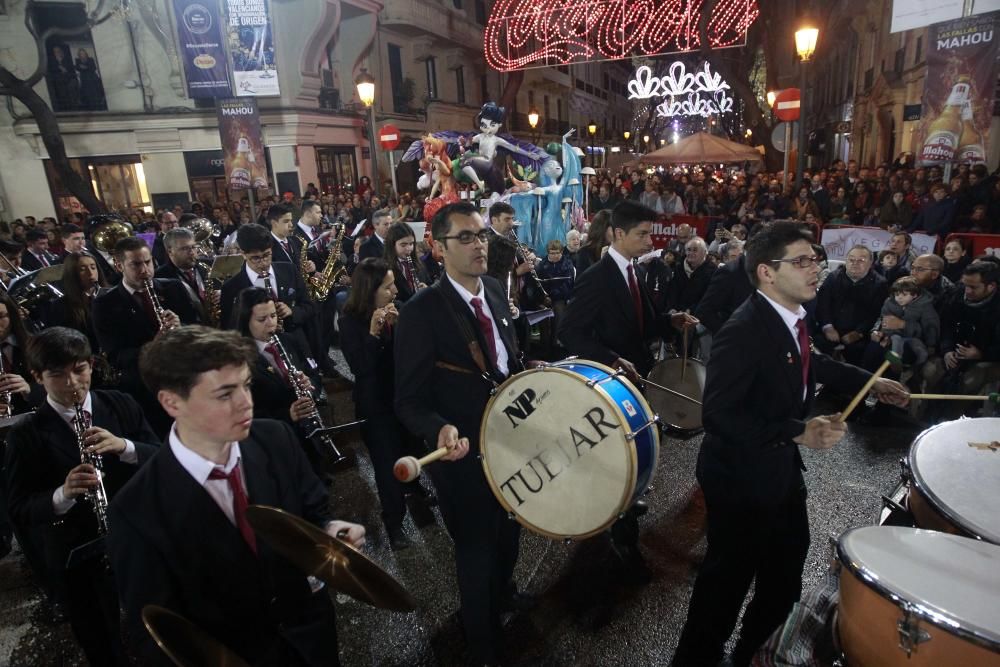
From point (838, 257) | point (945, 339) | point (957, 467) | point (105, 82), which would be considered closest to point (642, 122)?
point (105, 82)

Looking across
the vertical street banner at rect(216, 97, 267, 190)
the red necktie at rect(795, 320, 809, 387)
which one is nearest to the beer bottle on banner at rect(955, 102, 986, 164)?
the red necktie at rect(795, 320, 809, 387)

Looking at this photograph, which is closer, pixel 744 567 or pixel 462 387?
pixel 744 567

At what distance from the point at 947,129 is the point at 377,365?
11.8 meters

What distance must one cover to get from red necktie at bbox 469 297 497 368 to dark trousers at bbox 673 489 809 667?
1270mm

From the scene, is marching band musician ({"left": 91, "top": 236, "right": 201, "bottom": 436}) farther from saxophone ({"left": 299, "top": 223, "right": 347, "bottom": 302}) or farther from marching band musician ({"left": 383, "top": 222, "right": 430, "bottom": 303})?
saxophone ({"left": 299, "top": 223, "right": 347, "bottom": 302})

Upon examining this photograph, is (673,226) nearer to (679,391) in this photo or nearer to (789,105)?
(789,105)

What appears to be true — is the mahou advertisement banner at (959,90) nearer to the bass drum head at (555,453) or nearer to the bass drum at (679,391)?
the bass drum at (679,391)

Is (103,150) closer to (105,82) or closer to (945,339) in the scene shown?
(105,82)

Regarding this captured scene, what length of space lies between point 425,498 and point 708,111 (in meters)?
28.6

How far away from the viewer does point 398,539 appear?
4258mm

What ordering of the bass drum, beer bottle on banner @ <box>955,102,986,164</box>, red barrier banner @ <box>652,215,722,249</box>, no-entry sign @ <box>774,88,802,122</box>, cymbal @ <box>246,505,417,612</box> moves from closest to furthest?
cymbal @ <box>246,505,417,612</box>, the bass drum, beer bottle on banner @ <box>955,102,986,164</box>, no-entry sign @ <box>774,88,802,122</box>, red barrier banner @ <box>652,215,722,249</box>

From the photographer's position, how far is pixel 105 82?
19.7m

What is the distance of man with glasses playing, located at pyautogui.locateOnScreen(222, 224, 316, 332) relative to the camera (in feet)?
17.1

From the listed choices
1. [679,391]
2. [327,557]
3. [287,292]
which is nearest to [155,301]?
[287,292]
